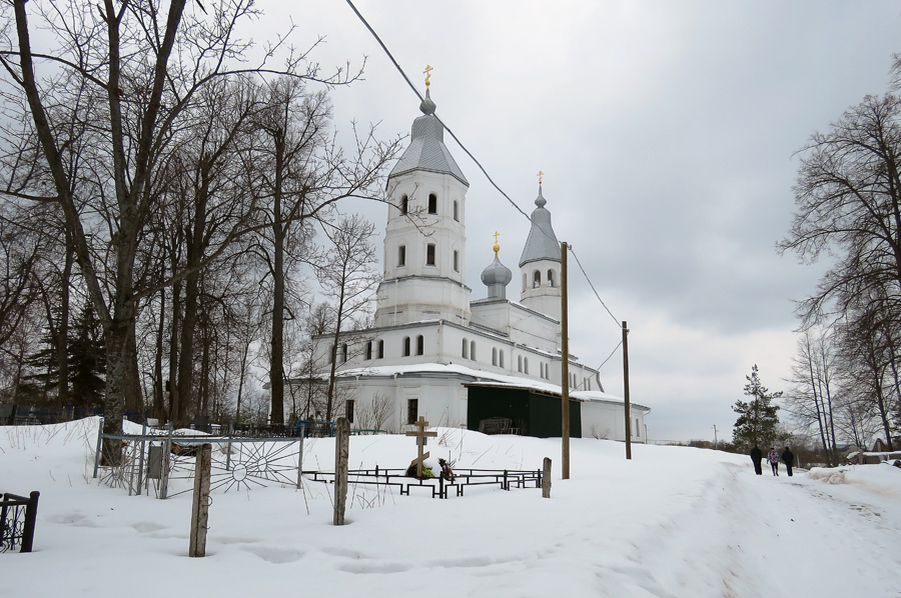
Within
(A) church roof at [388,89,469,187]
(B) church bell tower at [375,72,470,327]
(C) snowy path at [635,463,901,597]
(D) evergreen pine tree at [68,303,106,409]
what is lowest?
(C) snowy path at [635,463,901,597]

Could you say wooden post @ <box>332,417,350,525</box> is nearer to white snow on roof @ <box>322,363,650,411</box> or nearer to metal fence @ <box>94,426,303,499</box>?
metal fence @ <box>94,426,303,499</box>

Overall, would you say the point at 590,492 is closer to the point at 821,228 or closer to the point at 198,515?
the point at 198,515

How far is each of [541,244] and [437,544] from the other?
50.7m

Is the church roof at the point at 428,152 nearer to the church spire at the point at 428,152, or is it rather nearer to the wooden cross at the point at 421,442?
the church spire at the point at 428,152

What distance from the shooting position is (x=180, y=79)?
507 inches

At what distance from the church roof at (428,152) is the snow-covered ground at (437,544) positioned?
30900 millimetres

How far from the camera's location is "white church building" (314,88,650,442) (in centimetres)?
3503

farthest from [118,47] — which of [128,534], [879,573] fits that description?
[879,573]

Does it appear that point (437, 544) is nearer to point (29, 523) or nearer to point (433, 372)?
point (29, 523)

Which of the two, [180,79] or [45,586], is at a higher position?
[180,79]

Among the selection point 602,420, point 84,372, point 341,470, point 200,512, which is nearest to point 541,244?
point 602,420

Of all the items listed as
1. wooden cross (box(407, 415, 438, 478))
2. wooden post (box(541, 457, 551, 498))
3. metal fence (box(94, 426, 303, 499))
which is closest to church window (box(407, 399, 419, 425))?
wooden cross (box(407, 415, 438, 478))

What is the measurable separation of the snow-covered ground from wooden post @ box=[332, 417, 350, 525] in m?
0.27

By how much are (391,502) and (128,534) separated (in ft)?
13.5
